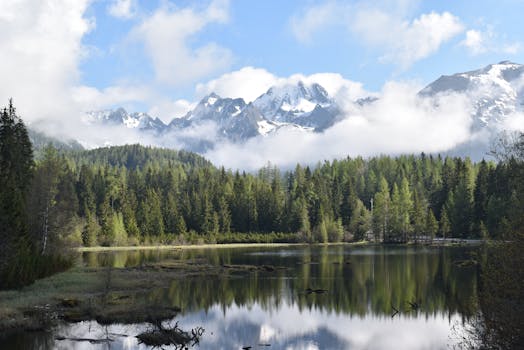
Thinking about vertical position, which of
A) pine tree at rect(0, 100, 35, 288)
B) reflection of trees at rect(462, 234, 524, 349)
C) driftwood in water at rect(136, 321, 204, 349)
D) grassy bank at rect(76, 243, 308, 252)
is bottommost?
grassy bank at rect(76, 243, 308, 252)

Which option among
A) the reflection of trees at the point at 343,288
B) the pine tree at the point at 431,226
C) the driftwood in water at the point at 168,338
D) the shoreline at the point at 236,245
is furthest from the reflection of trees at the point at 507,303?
the pine tree at the point at 431,226

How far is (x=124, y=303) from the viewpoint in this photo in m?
46.7

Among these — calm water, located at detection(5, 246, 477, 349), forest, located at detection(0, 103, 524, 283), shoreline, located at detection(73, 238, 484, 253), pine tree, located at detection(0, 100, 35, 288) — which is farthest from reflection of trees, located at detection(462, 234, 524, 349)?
shoreline, located at detection(73, 238, 484, 253)

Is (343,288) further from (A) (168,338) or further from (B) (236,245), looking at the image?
(B) (236,245)

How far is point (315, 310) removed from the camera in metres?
47.8

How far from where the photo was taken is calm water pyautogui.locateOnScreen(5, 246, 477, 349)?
3641cm

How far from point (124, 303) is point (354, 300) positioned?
22.1 metres

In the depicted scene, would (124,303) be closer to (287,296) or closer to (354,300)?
(287,296)

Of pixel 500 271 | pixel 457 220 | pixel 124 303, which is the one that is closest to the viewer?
pixel 500 271

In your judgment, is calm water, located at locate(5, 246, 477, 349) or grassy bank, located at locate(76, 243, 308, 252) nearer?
calm water, located at locate(5, 246, 477, 349)

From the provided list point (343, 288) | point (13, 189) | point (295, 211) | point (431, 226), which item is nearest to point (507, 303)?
point (343, 288)

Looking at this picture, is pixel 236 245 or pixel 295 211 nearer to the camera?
pixel 236 245

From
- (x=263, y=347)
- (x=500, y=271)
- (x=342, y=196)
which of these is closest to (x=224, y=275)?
(x=263, y=347)

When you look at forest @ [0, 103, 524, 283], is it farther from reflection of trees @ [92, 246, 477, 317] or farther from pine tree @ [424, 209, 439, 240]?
reflection of trees @ [92, 246, 477, 317]
